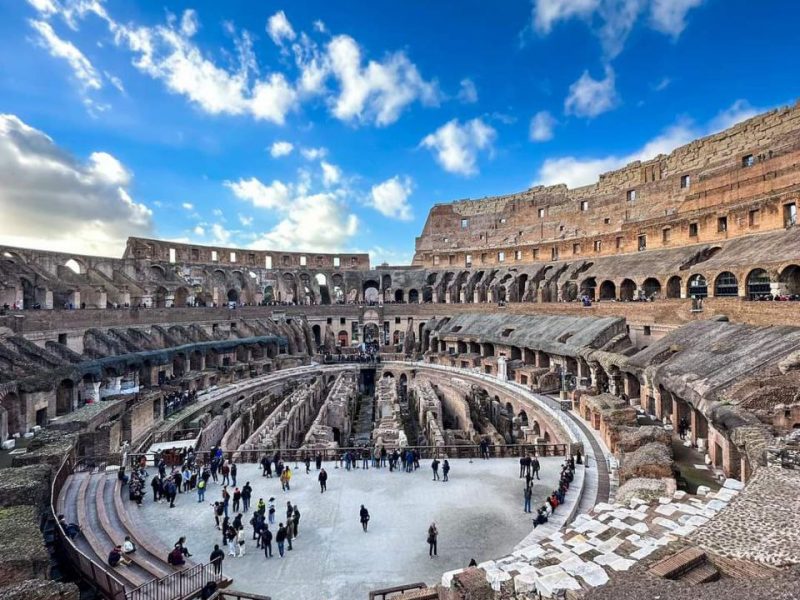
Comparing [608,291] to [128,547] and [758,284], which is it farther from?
[128,547]

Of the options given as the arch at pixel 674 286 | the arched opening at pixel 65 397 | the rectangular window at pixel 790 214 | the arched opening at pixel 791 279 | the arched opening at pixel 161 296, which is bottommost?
the arched opening at pixel 65 397

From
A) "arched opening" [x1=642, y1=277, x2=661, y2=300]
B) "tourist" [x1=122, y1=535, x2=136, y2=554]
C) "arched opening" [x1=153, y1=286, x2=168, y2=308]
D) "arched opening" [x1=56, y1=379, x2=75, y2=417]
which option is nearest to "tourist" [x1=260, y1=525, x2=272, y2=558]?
"tourist" [x1=122, y1=535, x2=136, y2=554]

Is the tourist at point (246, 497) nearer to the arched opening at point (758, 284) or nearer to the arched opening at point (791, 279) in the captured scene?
the arched opening at point (791, 279)

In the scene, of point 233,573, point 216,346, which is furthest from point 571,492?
point 216,346

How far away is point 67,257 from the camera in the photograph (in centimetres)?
3531

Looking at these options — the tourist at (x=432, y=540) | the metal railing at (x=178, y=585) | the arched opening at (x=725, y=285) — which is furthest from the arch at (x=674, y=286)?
the metal railing at (x=178, y=585)

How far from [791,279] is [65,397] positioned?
1419 inches

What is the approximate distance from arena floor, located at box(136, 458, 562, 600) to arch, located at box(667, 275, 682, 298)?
61.5 ft

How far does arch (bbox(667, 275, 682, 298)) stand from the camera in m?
29.2

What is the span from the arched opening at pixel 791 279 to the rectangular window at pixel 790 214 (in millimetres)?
3849

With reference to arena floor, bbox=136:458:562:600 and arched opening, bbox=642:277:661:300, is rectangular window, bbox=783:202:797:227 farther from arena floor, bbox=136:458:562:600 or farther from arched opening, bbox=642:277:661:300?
arena floor, bbox=136:458:562:600

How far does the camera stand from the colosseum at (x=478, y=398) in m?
8.72

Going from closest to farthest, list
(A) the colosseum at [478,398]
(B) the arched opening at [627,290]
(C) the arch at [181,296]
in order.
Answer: (A) the colosseum at [478,398]
(B) the arched opening at [627,290]
(C) the arch at [181,296]

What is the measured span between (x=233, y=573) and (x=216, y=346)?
26758 mm
